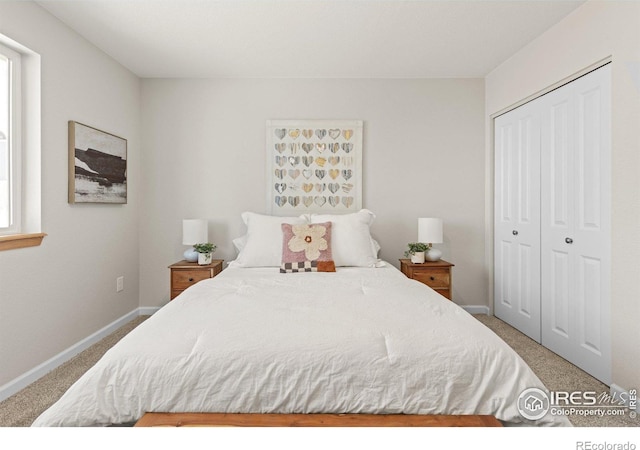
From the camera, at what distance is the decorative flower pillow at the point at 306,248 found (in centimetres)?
278

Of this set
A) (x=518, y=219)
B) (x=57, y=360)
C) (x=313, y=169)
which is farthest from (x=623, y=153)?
(x=57, y=360)

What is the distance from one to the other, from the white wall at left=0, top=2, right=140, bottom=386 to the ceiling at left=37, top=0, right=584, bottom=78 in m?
0.22

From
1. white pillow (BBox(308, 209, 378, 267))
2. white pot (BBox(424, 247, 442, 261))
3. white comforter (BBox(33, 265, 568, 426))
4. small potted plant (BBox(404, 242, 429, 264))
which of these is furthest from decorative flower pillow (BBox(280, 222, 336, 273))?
white comforter (BBox(33, 265, 568, 426))

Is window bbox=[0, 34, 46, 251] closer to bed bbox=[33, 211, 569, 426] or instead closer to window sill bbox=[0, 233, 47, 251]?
window sill bbox=[0, 233, 47, 251]

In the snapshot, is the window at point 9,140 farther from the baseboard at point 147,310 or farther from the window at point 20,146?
the baseboard at point 147,310

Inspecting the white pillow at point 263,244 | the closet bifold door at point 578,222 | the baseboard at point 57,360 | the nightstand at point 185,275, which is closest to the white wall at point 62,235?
the baseboard at point 57,360

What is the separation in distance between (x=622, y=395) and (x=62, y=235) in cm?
378

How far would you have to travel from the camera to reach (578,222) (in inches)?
95.4

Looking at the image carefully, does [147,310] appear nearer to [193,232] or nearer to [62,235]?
[193,232]

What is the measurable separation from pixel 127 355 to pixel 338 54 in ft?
9.19

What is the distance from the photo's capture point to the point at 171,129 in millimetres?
3662

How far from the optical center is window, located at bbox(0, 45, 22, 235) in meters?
2.19
